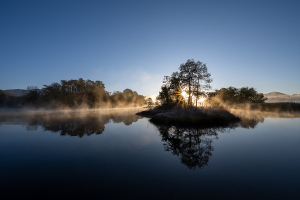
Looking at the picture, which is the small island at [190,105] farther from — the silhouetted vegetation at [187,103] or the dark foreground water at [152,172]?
the dark foreground water at [152,172]

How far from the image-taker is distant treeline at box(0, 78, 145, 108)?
62.9 metres

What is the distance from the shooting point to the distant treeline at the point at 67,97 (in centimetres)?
6294

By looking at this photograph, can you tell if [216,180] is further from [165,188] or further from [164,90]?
[164,90]

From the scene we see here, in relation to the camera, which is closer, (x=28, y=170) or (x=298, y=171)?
(x=298, y=171)

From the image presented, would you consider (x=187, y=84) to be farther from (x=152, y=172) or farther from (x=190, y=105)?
(x=152, y=172)

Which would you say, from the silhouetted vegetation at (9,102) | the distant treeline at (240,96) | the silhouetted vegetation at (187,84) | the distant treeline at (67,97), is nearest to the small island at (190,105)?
the silhouetted vegetation at (187,84)

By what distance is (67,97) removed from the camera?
7075 centimetres

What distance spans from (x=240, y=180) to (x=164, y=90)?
96.3 feet

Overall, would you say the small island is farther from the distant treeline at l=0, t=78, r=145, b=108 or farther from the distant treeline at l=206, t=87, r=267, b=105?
the distant treeline at l=0, t=78, r=145, b=108

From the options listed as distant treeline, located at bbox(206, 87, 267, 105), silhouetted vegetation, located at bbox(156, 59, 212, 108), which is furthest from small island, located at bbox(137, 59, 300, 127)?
distant treeline, located at bbox(206, 87, 267, 105)

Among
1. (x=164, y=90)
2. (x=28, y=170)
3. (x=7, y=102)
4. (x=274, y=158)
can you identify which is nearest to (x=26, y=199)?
(x=28, y=170)

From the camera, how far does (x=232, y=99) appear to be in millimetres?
87500

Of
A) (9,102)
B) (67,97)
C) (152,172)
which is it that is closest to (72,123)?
(152,172)

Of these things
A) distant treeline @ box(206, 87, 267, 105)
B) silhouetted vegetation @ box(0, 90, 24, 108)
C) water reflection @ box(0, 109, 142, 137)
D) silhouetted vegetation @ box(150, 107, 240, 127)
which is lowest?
water reflection @ box(0, 109, 142, 137)
